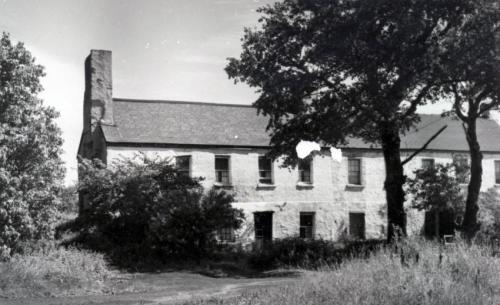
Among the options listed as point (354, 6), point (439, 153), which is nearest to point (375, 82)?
point (354, 6)

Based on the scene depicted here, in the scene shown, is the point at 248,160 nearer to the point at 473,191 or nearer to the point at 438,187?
the point at 438,187

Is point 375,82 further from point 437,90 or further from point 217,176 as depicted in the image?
point 217,176

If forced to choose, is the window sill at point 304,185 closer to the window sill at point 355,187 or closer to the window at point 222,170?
the window sill at point 355,187

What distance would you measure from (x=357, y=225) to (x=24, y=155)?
21033mm

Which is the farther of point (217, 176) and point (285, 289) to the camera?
point (217, 176)

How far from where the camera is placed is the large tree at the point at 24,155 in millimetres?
15266

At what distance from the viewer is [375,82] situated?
813 inches

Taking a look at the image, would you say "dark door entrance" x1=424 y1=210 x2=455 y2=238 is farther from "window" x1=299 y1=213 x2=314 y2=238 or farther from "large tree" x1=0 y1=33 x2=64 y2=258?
"large tree" x1=0 y1=33 x2=64 y2=258

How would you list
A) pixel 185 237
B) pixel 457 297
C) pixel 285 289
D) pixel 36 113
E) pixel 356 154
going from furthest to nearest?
pixel 356 154 < pixel 185 237 < pixel 36 113 < pixel 285 289 < pixel 457 297

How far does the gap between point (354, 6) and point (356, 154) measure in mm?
13932

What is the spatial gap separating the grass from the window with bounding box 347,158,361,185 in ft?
63.8

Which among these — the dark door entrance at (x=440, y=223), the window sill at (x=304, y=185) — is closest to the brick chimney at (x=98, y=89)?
the window sill at (x=304, y=185)

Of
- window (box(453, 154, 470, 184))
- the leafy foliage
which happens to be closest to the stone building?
window (box(453, 154, 470, 184))

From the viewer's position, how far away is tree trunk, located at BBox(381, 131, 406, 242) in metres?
21.6
